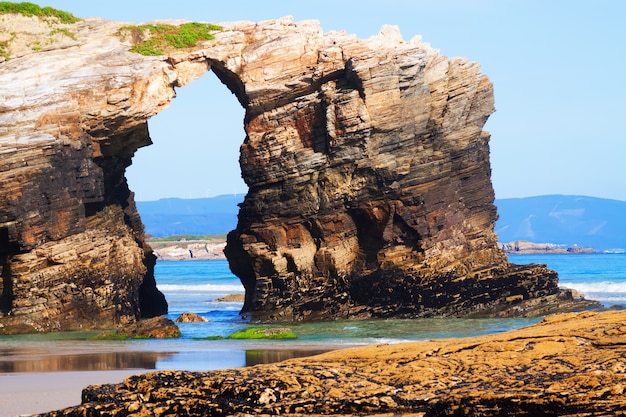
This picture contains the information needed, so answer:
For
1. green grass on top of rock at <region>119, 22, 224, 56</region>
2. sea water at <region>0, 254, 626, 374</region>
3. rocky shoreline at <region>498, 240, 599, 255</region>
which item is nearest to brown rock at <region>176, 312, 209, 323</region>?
sea water at <region>0, 254, 626, 374</region>

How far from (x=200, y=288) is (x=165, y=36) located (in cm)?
5362

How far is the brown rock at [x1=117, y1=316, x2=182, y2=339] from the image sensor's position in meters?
32.3

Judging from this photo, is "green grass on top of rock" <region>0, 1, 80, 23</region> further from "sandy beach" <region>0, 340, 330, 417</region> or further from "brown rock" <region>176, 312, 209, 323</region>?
"sandy beach" <region>0, 340, 330, 417</region>

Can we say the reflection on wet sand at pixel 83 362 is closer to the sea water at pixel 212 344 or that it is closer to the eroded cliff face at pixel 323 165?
the sea water at pixel 212 344

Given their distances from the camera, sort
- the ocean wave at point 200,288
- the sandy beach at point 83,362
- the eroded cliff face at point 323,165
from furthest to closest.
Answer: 1. the ocean wave at point 200,288
2. the eroded cliff face at point 323,165
3. the sandy beach at point 83,362

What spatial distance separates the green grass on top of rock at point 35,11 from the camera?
4059 centimetres

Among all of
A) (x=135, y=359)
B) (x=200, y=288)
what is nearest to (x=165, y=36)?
(x=135, y=359)

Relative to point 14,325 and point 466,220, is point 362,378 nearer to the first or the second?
point 14,325

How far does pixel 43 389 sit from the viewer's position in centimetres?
1573

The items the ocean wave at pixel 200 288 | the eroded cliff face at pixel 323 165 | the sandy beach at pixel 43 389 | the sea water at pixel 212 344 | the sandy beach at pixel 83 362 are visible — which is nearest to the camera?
the sandy beach at pixel 43 389

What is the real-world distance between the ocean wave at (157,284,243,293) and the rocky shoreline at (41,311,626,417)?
75597 mm

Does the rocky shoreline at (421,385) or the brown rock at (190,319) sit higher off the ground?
the brown rock at (190,319)

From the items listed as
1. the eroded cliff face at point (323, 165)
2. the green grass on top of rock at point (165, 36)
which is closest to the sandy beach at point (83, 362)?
the eroded cliff face at point (323, 165)

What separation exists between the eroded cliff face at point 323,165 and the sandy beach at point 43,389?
18.5 metres
